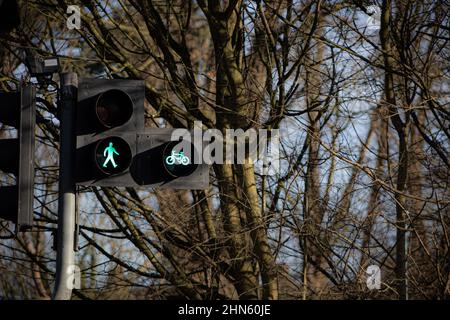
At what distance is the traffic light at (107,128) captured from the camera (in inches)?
225

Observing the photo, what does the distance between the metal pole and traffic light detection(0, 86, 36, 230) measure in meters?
0.26

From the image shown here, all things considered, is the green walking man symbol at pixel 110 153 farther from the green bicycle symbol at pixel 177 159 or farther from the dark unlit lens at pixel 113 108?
the green bicycle symbol at pixel 177 159

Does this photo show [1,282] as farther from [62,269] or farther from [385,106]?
[62,269]

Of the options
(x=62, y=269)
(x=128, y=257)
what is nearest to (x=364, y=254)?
(x=128, y=257)

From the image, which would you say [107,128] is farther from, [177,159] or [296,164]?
[296,164]

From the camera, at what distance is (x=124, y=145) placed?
5.71 m

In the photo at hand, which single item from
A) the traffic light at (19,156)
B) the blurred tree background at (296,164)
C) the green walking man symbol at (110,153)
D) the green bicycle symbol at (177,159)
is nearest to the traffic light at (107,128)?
the green walking man symbol at (110,153)

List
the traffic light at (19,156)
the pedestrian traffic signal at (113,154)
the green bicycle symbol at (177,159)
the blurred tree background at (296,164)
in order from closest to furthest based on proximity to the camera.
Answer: the traffic light at (19,156)
the pedestrian traffic signal at (113,154)
the green bicycle symbol at (177,159)
the blurred tree background at (296,164)

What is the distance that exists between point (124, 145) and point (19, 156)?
661 millimetres

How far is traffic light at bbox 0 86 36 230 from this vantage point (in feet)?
18.1

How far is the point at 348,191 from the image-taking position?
28.8 ft

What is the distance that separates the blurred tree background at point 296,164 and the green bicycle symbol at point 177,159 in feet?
8.88

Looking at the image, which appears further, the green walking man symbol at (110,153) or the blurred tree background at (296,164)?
the blurred tree background at (296,164)

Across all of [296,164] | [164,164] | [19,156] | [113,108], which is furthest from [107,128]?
[296,164]
